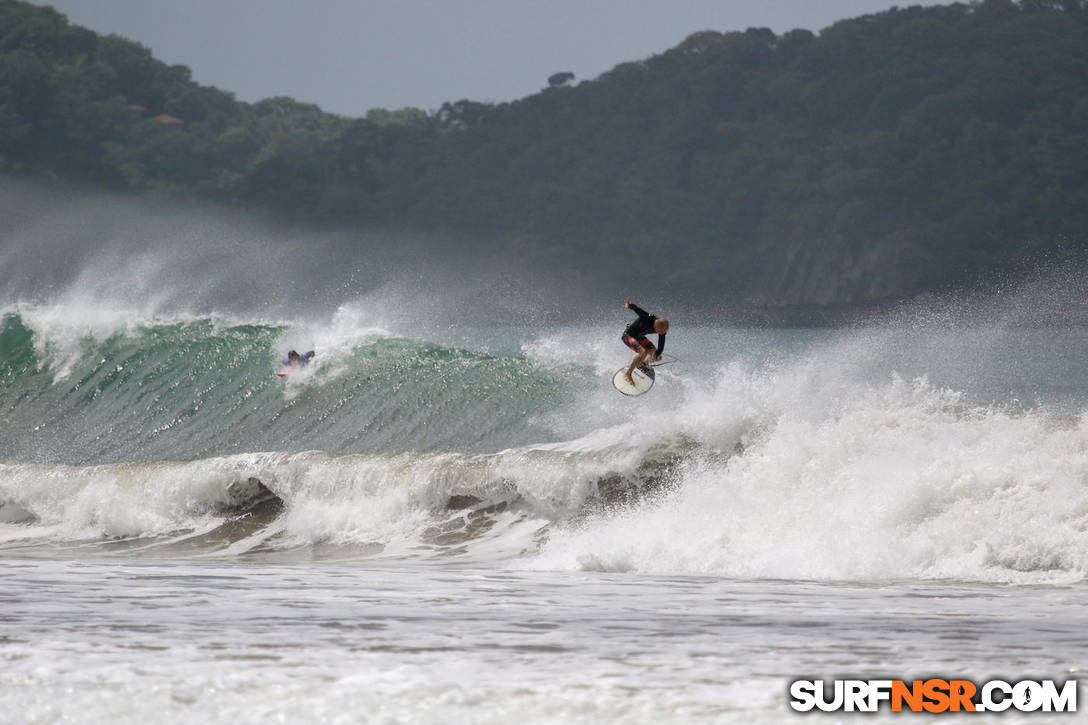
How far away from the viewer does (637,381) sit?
→ 52.8 feet

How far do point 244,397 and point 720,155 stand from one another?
307 feet

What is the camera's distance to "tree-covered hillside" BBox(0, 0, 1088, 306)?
296ft

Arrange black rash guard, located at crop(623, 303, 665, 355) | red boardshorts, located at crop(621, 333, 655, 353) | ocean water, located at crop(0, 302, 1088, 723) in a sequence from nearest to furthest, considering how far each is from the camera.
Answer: ocean water, located at crop(0, 302, 1088, 723), black rash guard, located at crop(623, 303, 665, 355), red boardshorts, located at crop(621, 333, 655, 353)

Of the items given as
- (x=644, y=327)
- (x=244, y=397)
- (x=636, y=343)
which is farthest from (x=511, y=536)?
(x=244, y=397)

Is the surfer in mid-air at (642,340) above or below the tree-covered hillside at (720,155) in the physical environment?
below

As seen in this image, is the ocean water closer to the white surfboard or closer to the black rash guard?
the white surfboard

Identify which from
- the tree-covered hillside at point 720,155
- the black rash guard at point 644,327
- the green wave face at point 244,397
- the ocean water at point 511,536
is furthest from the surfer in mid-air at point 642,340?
the tree-covered hillside at point 720,155

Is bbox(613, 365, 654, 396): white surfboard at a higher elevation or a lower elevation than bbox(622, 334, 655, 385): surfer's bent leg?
lower

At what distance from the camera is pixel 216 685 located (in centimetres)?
595

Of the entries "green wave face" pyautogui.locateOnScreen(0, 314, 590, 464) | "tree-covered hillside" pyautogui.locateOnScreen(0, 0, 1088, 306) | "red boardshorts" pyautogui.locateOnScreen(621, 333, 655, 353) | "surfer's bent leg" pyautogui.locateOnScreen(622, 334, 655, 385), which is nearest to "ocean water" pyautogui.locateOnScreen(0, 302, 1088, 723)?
"green wave face" pyautogui.locateOnScreen(0, 314, 590, 464)

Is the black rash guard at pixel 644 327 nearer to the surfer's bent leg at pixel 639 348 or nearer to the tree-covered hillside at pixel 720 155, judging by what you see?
the surfer's bent leg at pixel 639 348

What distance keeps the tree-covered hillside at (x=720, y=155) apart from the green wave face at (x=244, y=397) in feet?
220

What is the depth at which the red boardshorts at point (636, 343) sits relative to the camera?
50.2 feet

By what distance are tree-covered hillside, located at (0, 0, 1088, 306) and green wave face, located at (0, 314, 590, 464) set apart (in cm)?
6705
